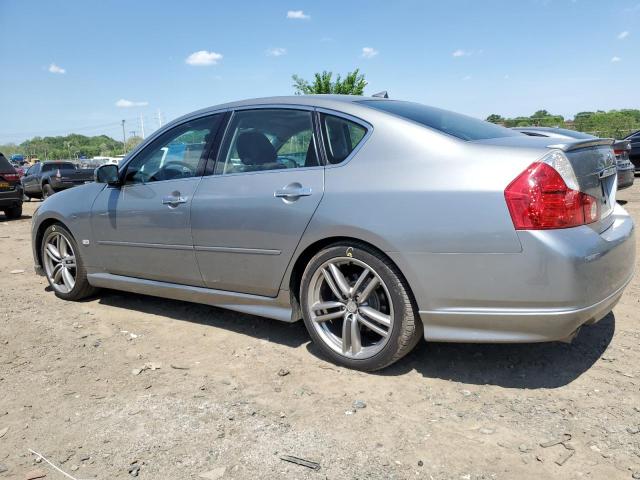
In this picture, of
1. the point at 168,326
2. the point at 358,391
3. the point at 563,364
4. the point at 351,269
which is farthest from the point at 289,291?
the point at 563,364

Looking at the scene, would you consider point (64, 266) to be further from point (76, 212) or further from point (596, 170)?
point (596, 170)

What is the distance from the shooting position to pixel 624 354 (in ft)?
10.5

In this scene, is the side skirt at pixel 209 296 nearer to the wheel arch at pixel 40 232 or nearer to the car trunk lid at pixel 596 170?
the wheel arch at pixel 40 232

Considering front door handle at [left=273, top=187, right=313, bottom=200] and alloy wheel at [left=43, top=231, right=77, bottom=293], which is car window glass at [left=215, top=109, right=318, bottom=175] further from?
alloy wheel at [left=43, top=231, right=77, bottom=293]

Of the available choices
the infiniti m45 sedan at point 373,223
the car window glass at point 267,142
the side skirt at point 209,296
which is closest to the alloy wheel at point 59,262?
the side skirt at point 209,296

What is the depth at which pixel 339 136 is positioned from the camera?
3.19 metres

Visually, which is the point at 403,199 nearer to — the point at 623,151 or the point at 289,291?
the point at 289,291

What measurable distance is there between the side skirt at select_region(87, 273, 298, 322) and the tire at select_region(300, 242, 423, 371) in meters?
0.19

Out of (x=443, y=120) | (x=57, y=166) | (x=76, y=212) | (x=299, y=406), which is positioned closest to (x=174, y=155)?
(x=76, y=212)

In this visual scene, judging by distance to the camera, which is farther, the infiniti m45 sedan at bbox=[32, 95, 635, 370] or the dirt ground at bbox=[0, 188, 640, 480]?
the infiniti m45 sedan at bbox=[32, 95, 635, 370]

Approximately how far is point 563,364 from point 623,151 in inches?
315

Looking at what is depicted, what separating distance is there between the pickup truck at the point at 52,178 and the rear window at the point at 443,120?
16810mm

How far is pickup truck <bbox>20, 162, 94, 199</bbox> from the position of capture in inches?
748

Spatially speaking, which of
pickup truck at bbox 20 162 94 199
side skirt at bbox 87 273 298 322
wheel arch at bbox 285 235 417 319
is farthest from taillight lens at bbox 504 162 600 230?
pickup truck at bbox 20 162 94 199
